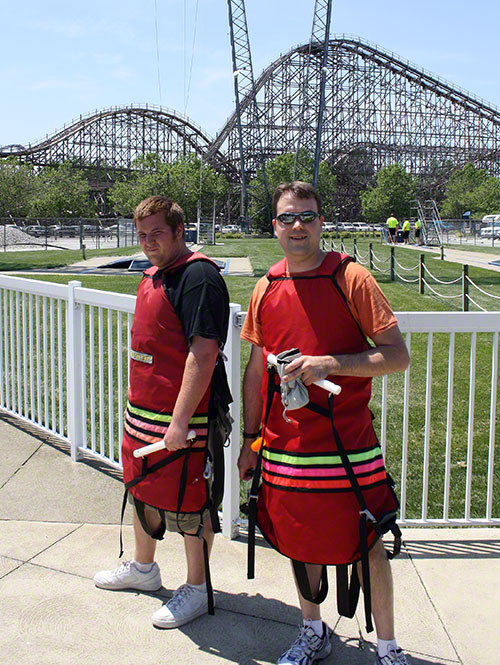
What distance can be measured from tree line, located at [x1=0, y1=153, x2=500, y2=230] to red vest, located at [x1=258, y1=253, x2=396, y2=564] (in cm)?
5971

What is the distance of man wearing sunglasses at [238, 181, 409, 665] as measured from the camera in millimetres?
2105

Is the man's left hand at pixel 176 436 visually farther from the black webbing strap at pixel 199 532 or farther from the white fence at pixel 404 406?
the white fence at pixel 404 406

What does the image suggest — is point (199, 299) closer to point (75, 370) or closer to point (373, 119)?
point (75, 370)

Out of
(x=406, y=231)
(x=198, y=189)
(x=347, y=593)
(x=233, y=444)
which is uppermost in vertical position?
(x=198, y=189)

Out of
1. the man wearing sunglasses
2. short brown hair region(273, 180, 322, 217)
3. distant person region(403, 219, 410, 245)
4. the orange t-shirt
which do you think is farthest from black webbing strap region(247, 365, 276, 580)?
distant person region(403, 219, 410, 245)

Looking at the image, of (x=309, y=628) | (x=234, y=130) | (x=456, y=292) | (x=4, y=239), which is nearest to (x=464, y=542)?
(x=309, y=628)

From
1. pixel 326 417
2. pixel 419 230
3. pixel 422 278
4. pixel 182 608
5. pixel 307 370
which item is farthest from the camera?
pixel 419 230

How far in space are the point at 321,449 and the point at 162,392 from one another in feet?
2.35

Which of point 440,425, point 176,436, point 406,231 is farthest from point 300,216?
point 406,231

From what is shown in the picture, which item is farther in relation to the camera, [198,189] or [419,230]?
[198,189]

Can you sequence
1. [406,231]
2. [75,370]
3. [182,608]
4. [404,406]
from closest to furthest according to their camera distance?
[182,608] < [404,406] < [75,370] < [406,231]

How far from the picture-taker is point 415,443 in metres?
5.10

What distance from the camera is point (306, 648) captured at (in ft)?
7.81

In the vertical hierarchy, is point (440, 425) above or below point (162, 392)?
below
